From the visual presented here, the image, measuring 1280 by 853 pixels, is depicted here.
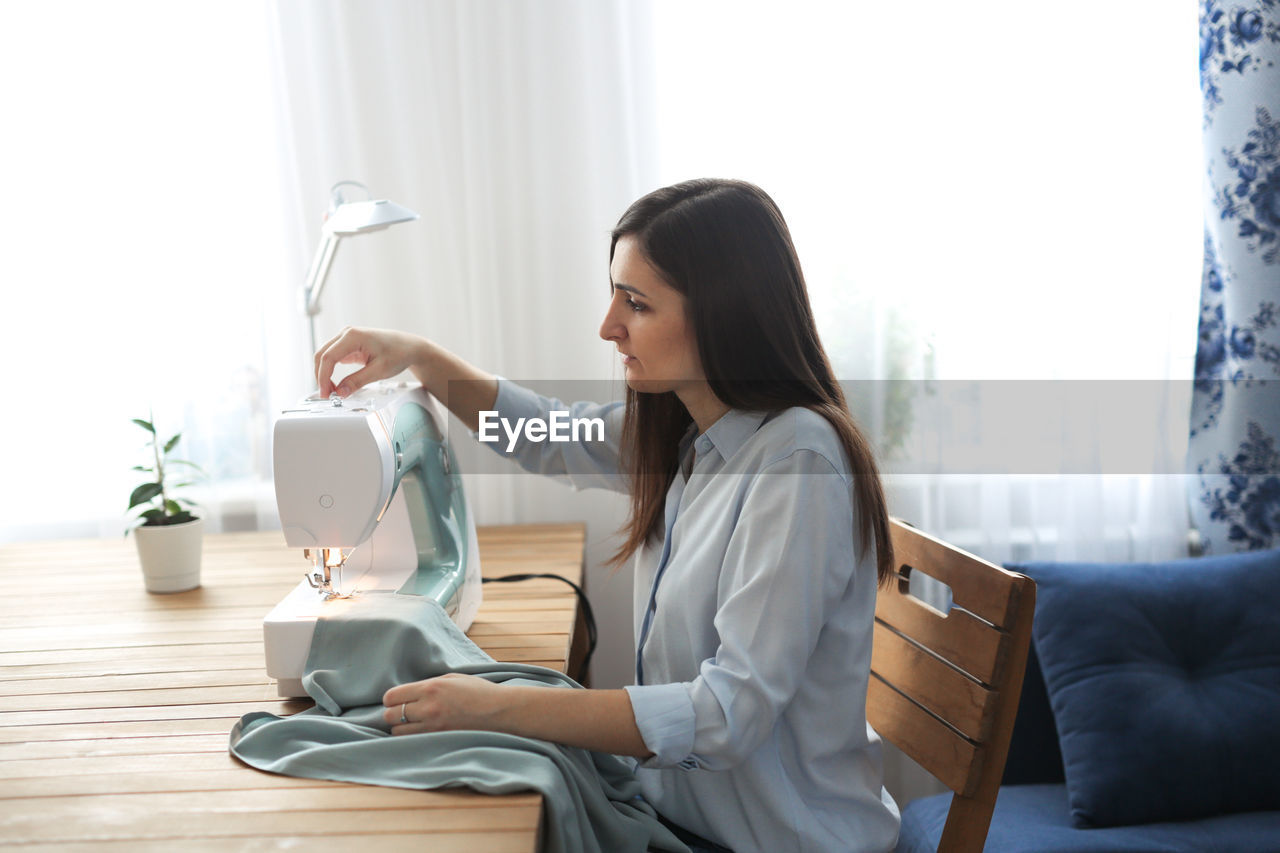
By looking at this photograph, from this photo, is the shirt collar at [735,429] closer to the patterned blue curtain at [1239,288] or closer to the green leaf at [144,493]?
the green leaf at [144,493]

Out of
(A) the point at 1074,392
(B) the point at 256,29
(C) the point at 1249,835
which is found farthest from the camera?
(A) the point at 1074,392

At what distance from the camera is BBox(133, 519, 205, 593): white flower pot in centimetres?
158

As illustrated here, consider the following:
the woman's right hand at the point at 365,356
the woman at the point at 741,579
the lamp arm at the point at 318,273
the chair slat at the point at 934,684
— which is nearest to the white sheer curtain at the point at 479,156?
the lamp arm at the point at 318,273

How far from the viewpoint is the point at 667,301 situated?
43.3 inches

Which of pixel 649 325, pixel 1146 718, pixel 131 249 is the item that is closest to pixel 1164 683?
pixel 1146 718

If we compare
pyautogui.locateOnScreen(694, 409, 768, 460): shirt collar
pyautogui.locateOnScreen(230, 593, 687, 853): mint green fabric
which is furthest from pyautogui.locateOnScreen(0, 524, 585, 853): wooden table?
pyautogui.locateOnScreen(694, 409, 768, 460): shirt collar

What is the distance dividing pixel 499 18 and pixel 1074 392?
1388 mm

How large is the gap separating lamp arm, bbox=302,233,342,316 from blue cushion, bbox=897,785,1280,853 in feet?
4.28

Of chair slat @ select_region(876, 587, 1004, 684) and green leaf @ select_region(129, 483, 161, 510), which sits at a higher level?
green leaf @ select_region(129, 483, 161, 510)

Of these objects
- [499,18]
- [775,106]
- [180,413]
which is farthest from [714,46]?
[180,413]

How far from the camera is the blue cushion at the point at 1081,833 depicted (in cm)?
152

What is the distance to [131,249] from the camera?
1.95 metres

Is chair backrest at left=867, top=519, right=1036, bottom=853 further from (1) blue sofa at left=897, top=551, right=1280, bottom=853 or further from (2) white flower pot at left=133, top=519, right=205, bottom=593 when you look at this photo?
(2) white flower pot at left=133, top=519, right=205, bottom=593

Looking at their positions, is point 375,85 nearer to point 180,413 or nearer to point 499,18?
point 499,18
